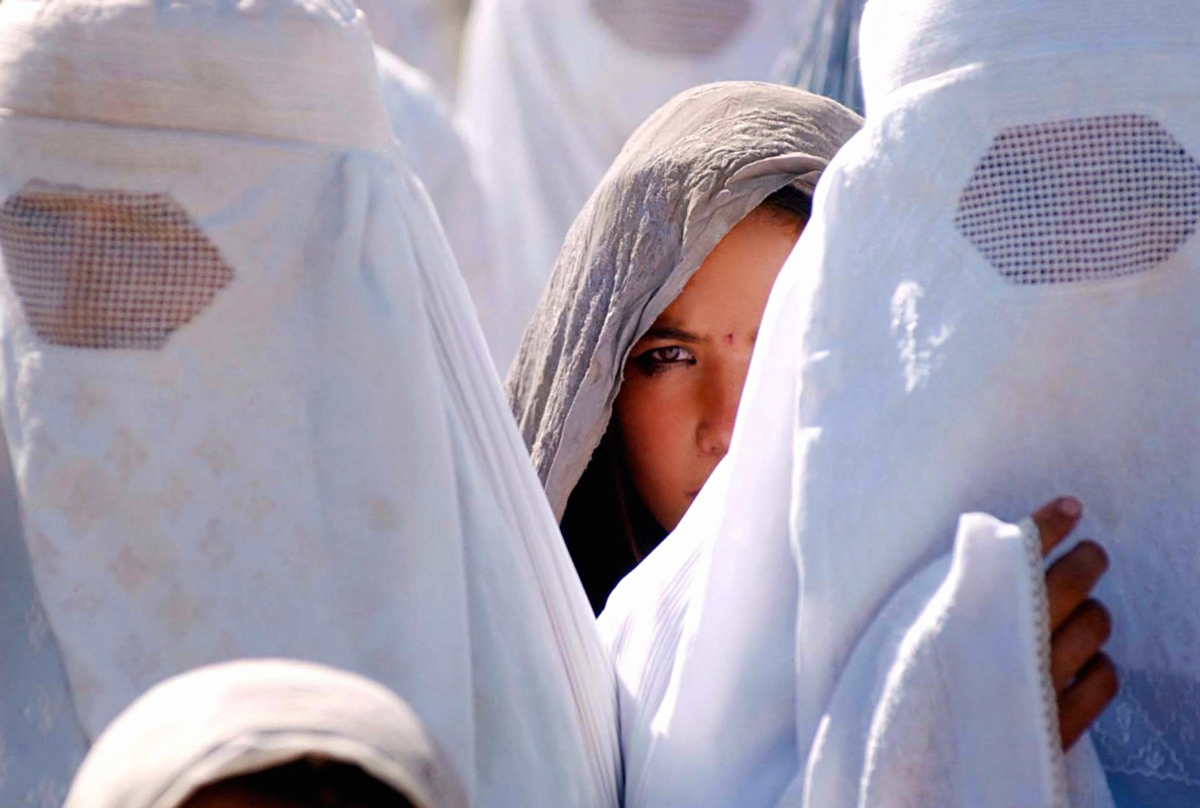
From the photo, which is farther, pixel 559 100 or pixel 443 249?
pixel 559 100

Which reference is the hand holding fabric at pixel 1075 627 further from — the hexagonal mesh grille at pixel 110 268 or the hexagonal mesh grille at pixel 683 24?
the hexagonal mesh grille at pixel 683 24

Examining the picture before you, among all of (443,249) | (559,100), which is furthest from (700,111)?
(559,100)

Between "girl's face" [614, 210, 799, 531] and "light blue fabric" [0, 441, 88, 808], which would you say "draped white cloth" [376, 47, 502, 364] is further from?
"light blue fabric" [0, 441, 88, 808]

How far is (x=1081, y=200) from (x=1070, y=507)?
0.25 meters

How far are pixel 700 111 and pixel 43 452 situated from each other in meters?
1.17

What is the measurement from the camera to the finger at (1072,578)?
143cm

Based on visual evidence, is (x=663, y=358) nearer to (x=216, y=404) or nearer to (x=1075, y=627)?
(x=216, y=404)

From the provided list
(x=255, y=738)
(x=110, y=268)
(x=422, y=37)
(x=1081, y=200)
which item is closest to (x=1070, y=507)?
(x=1081, y=200)

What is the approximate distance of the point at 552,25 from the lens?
409 cm

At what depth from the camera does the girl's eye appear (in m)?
2.37

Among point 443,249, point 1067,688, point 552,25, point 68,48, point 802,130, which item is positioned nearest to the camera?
point 1067,688

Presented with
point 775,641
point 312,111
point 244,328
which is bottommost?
point 775,641

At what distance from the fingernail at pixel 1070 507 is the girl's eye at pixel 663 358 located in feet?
3.10

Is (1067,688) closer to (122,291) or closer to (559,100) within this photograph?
(122,291)
